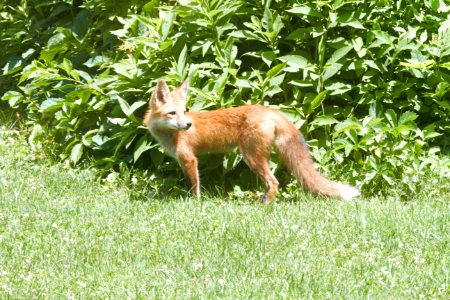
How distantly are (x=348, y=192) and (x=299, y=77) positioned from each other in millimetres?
1502

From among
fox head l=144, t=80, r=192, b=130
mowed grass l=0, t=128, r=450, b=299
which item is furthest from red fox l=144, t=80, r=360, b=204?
mowed grass l=0, t=128, r=450, b=299


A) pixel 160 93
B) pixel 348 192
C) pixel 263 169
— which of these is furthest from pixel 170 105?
pixel 348 192

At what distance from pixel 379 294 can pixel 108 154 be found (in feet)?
14.6

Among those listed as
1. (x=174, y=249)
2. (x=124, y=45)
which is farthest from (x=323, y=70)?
(x=174, y=249)

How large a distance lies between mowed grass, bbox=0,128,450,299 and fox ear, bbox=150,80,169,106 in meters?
0.96

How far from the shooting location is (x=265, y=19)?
28.0 feet

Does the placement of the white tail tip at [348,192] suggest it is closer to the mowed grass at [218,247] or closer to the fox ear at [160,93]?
the mowed grass at [218,247]

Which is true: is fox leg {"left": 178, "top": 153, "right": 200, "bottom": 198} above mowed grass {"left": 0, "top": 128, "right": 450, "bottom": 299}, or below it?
below

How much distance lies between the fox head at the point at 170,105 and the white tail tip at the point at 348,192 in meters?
1.62

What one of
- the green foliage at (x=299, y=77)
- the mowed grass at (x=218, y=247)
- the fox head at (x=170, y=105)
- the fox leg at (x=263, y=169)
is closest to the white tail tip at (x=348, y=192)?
the mowed grass at (x=218, y=247)

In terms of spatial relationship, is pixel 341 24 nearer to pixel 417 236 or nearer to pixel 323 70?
pixel 323 70

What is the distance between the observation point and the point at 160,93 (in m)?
8.26

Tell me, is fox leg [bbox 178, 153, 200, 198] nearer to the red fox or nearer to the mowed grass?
the red fox

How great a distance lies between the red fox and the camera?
8.06m
